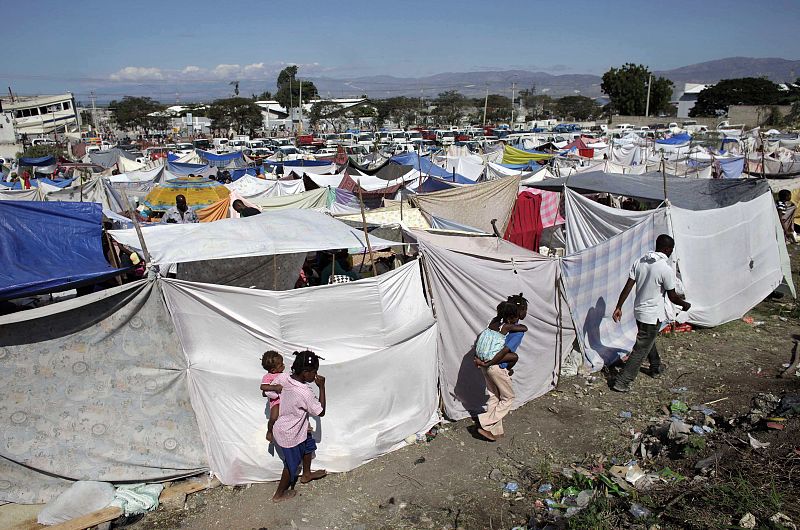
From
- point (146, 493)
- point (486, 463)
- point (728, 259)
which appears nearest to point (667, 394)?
point (486, 463)

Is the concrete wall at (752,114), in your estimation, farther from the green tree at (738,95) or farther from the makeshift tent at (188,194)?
the makeshift tent at (188,194)

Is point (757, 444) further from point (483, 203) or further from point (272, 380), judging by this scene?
point (483, 203)

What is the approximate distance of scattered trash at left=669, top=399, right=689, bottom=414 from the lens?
5.65 metres

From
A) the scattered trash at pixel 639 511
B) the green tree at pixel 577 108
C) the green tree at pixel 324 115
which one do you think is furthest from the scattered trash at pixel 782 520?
the green tree at pixel 577 108

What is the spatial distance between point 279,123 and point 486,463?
231 ft

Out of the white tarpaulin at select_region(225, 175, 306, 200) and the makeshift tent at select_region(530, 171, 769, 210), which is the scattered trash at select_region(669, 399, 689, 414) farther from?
the white tarpaulin at select_region(225, 175, 306, 200)

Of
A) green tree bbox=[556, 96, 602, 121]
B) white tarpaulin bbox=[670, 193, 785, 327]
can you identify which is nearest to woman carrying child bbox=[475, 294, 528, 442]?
white tarpaulin bbox=[670, 193, 785, 327]

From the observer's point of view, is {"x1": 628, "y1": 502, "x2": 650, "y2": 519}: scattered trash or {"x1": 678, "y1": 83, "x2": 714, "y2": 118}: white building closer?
{"x1": 628, "y1": 502, "x2": 650, "y2": 519}: scattered trash

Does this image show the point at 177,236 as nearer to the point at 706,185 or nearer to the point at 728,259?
the point at 728,259

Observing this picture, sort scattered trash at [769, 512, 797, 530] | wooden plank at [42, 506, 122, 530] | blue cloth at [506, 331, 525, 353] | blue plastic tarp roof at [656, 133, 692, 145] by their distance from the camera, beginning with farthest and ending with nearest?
1. blue plastic tarp roof at [656, 133, 692, 145]
2. blue cloth at [506, 331, 525, 353]
3. wooden plank at [42, 506, 122, 530]
4. scattered trash at [769, 512, 797, 530]

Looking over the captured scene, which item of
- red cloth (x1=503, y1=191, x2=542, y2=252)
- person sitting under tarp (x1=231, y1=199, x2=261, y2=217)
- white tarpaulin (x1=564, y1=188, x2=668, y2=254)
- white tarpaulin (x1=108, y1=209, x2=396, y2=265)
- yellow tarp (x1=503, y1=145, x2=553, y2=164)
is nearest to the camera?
white tarpaulin (x1=108, y1=209, x2=396, y2=265)

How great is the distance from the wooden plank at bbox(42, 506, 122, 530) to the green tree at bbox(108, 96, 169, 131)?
76351mm

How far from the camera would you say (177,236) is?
5215 mm

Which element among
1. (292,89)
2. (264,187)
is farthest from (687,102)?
(264,187)
